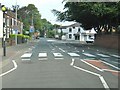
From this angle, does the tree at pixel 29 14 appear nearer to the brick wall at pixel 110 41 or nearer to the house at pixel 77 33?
the house at pixel 77 33

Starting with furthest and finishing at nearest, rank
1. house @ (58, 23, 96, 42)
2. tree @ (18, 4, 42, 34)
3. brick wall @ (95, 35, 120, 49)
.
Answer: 1. tree @ (18, 4, 42, 34)
2. house @ (58, 23, 96, 42)
3. brick wall @ (95, 35, 120, 49)

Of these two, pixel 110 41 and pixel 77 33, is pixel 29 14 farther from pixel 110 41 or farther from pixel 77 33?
pixel 110 41

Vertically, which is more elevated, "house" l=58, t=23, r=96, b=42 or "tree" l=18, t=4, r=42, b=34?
"tree" l=18, t=4, r=42, b=34

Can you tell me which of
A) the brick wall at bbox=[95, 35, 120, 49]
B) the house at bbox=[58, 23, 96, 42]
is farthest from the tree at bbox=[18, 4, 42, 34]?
the brick wall at bbox=[95, 35, 120, 49]

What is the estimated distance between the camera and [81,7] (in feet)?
147

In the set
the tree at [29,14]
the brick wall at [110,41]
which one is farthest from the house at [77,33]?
the brick wall at [110,41]

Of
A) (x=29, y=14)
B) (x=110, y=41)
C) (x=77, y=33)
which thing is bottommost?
(x=110, y=41)

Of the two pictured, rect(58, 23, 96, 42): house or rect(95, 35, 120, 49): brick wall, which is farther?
rect(58, 23, 96, 42): house

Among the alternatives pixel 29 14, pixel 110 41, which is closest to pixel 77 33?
pixel 29 14

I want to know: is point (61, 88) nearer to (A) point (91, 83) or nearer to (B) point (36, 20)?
(A) point (91, 83)

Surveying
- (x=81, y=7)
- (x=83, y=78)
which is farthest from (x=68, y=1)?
(x=83, y=78)

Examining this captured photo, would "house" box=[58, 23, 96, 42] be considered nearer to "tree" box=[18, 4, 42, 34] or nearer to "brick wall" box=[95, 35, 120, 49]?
"tree" box=[18, 4, 42, 34]

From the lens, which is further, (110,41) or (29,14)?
(29,14)

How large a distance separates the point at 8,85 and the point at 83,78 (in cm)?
327
